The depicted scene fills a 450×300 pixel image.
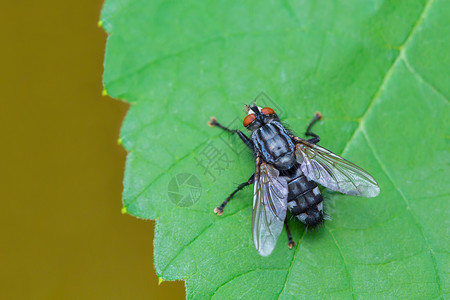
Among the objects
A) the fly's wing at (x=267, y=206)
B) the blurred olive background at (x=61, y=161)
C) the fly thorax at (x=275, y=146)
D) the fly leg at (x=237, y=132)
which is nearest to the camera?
the fly's wing at (x=267, y=206)

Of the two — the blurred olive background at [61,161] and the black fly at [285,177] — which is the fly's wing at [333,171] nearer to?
the black fly at [285,177]

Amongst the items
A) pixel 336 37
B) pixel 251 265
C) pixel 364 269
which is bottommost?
pixel 364 269

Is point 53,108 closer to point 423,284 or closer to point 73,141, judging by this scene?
point 73,141

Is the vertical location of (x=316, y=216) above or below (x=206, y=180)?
below

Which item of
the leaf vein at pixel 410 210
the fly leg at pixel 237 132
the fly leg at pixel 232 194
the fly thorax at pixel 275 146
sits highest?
the fly leg at pixel 237 132

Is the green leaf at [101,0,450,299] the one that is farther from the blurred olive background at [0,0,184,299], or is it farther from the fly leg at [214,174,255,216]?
the blurred olive background at [0,0,184,299]

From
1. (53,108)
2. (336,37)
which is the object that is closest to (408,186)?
(336,37)

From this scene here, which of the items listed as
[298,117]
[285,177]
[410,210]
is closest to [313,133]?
[298,117]

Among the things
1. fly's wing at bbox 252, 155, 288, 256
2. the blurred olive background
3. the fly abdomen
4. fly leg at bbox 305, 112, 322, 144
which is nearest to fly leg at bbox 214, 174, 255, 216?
fly's wing at bbox 252, 155, 288, 256

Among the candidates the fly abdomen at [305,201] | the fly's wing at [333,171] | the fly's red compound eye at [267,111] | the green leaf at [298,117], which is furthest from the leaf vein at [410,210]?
the fly's red compound eye at [267,111]
